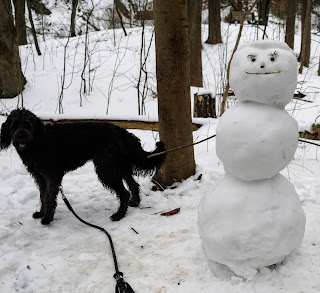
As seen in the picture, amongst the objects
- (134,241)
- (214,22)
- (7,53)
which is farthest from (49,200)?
(214,22)

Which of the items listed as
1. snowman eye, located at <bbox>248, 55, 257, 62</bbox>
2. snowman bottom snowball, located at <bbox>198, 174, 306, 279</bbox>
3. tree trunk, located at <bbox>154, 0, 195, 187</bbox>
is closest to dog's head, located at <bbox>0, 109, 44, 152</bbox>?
tree trunk, located at <bbox>154, 0, 195, 187</bbox>

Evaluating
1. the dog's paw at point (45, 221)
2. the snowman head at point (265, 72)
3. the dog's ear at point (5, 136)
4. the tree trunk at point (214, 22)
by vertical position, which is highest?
the tree trunk at point (214, 22)

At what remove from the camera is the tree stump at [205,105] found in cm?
518

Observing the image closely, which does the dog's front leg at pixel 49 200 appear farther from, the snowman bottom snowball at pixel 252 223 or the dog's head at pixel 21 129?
the snowman bottom snowball at pixel 252 223

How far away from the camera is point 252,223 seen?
70.5 inches

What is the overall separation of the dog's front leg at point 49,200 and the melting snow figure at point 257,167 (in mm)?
1607

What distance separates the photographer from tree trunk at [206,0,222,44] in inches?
440

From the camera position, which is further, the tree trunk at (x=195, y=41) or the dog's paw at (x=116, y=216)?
the tree trunk at (x=195, y=41)

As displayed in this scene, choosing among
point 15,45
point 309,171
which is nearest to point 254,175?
point 309,171

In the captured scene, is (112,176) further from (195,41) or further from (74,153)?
(195,41)

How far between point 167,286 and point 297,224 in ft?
2.91

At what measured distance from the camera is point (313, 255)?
2.14 m

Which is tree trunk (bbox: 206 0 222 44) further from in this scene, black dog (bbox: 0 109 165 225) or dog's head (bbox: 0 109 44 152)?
dog's head (bbox: 0 109 44 152)


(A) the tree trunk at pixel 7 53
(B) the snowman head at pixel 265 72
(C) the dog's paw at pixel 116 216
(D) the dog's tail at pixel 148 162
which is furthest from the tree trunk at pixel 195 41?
(B) the snowman head at pixel 265 72
